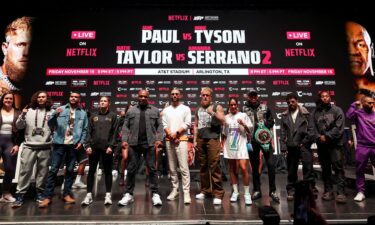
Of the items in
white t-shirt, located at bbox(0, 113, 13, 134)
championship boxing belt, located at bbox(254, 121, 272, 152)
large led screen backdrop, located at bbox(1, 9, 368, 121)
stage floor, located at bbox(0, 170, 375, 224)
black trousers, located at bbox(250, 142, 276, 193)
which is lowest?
stage floor, located at bbox(0, 170, 375, 224)

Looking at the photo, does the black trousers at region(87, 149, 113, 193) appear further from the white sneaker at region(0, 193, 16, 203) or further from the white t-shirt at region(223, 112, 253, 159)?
the white t-shirt at region(223, 112, 253, 159)

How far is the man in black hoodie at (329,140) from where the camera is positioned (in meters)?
3.39

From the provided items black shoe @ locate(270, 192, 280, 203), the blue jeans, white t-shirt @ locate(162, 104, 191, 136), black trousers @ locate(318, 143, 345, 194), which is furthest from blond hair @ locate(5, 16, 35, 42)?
black trousers @ locate(318, 143, 345, 194)

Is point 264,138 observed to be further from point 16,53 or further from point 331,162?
point 16,53

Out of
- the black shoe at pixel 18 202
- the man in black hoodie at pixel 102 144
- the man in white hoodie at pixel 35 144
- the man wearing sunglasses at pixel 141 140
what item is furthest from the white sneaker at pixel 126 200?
the black shoe at pixel 18 202

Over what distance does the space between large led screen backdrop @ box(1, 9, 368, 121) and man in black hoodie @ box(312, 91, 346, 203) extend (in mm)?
2513

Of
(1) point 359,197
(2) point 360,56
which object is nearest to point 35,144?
(1) point 359,197

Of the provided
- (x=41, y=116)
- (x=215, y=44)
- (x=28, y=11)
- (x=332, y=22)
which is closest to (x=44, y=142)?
(x=41, y=116)

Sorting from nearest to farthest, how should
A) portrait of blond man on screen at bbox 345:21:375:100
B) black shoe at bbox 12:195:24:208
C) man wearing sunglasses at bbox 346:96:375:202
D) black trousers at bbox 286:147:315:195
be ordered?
black shoe at bbox 12:195:24:208, man wearing sunglasses at bbox 346:96:375:202, black trousers at bbox 286:147:315:195, portrait of blond man on screen at bbox 345:21:375:100

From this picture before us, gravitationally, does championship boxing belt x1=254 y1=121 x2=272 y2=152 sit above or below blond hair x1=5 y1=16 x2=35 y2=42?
below

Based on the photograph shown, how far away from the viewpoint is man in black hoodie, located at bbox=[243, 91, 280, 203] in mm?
3396

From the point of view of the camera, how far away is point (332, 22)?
6680 mm

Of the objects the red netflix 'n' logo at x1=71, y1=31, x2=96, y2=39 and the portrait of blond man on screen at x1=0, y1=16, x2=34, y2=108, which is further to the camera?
the red netflix 'n' logo at x1=71, y1=31, x2=96, y2=39

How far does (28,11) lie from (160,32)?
12.4 ft
